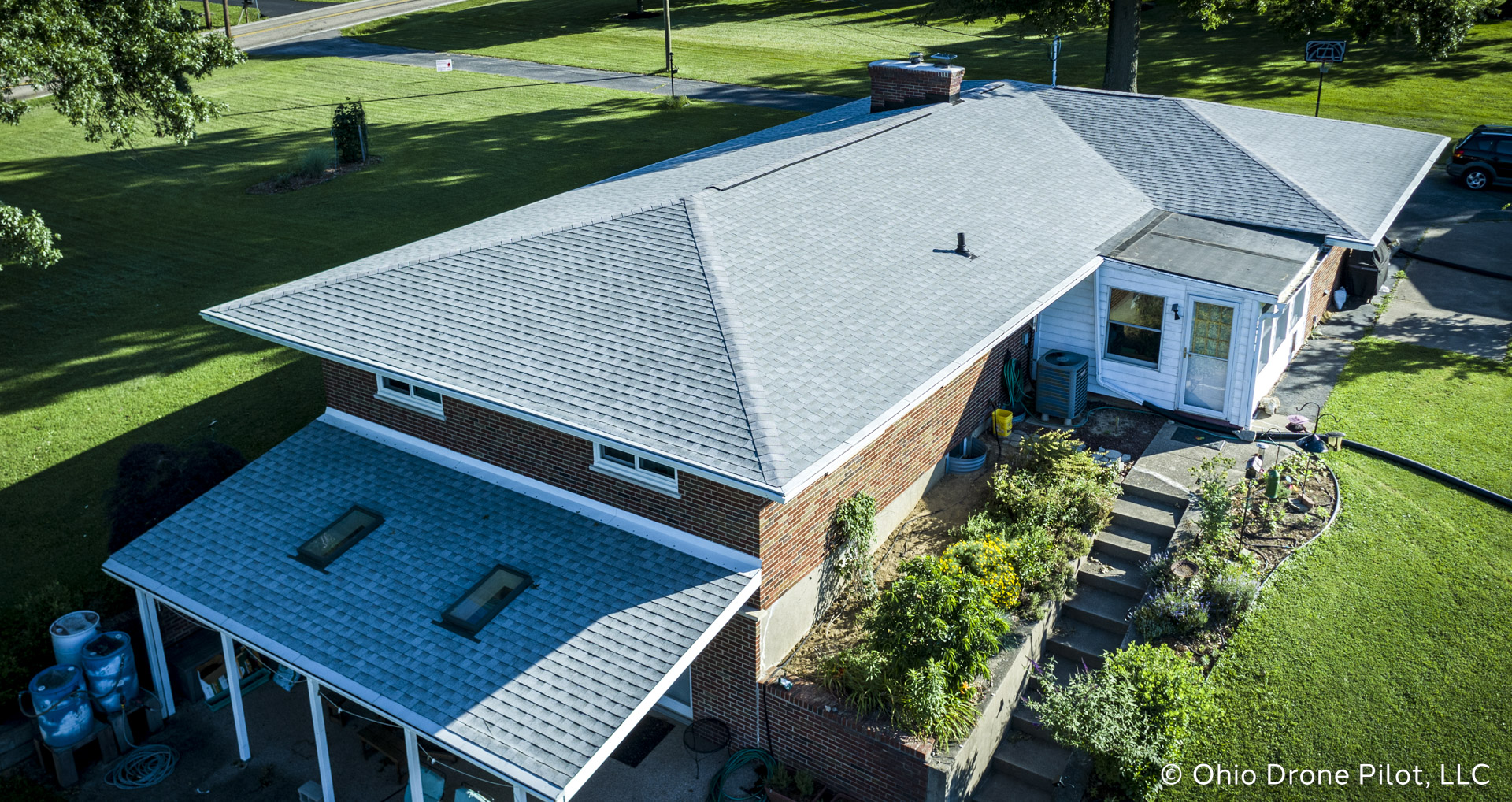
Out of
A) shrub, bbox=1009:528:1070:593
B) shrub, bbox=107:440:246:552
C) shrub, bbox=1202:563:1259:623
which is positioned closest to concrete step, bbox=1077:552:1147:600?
shrub, bbox=1009:528:1070:593

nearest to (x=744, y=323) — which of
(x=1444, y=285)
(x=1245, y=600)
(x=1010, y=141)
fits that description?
(x=1245, y=600)

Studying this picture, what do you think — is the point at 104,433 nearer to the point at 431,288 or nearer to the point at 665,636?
the point at 431,288

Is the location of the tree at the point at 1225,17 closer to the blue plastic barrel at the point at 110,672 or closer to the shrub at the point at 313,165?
the shrub at the point at 313,165

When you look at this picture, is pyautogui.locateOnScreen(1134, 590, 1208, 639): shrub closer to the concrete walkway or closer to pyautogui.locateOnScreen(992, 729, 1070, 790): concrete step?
pyautogui.locateOnScreen(992, 729, 1070, 790): concrete step

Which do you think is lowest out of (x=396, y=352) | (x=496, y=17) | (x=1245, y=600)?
(x=1245, y=600)

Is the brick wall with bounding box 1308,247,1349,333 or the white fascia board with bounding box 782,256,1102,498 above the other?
the white fascia board with bounding box 782,256,1102,498

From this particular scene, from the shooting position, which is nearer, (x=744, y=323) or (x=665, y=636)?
(x=665, y=636)
